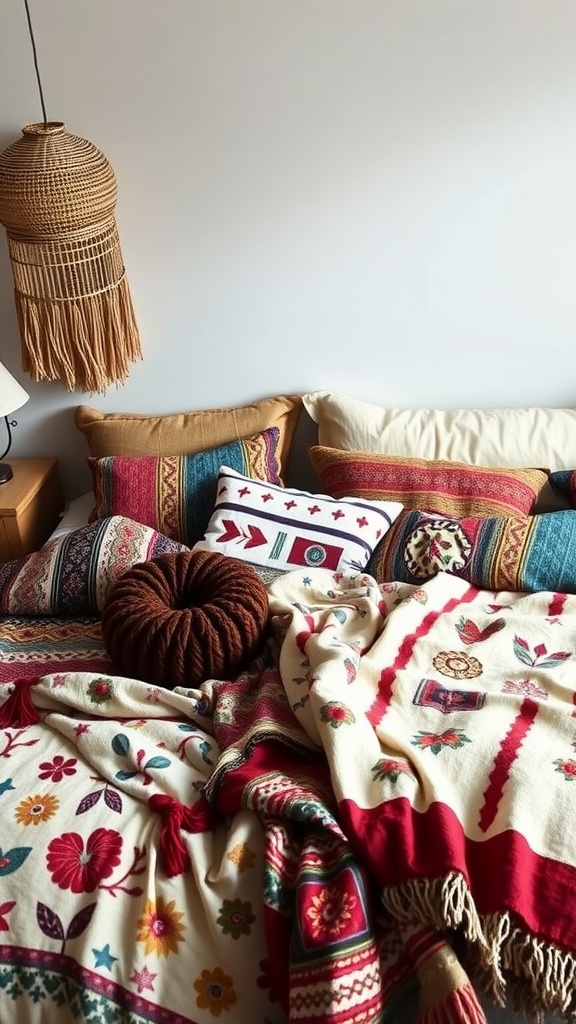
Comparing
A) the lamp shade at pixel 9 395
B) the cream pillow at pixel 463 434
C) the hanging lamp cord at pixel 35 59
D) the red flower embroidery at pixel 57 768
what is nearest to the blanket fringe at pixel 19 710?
the red flower embroidery at pixel 57 768

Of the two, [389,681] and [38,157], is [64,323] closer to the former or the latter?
[38,157]

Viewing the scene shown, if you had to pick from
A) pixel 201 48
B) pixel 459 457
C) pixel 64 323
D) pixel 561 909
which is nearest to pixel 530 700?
pixel 561 909

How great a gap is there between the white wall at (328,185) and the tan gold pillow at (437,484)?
0.92 ft

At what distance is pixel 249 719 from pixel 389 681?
23cm

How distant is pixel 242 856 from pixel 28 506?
1246mm

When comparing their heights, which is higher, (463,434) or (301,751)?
(463,434)

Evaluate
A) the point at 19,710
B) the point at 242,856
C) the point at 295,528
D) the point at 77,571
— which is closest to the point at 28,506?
the point at 77,571

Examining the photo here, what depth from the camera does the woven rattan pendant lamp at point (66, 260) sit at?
1.99 meters

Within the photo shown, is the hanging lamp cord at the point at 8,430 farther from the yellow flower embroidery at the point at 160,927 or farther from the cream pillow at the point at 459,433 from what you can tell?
the yellow flower embroidery at the point at 160,927

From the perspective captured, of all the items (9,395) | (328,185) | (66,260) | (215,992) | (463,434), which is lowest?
(215,992)

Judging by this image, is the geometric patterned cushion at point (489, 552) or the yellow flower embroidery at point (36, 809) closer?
the yellow flower embroidery at point (36, 809)

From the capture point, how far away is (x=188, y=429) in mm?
2256

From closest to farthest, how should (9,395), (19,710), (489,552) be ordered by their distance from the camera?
(19,710) → (489,552) → (9,395)

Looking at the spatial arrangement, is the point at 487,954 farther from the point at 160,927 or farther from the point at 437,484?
the point at 437,484
